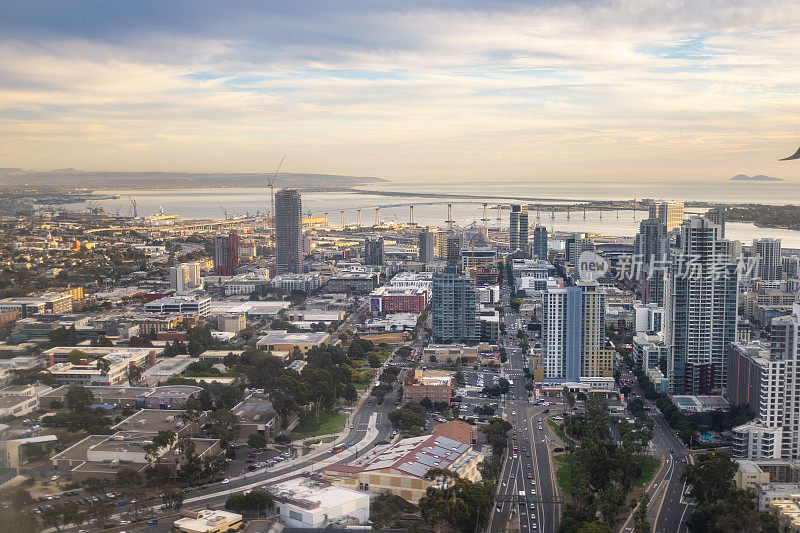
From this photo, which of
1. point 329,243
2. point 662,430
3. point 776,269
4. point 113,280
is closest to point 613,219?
point 329,243

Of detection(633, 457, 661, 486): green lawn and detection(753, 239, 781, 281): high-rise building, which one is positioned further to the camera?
detection(753, 239, 781, 281): high-rise building

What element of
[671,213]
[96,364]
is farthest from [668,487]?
[671,213]

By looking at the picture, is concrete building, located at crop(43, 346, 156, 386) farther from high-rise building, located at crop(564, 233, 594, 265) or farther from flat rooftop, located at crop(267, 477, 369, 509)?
high-rise building, located at crop(564, 233, 594, 265)

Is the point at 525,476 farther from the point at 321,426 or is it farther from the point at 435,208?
the point at 435,208

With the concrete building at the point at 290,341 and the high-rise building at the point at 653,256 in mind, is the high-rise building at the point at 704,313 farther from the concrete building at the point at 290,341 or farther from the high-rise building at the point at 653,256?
the concrete building at the point at 290,341

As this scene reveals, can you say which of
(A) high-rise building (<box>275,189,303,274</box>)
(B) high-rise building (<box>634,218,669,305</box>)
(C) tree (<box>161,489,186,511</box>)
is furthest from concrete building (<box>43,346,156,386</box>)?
(A) high-rise building (<box>275,189,303,274</box>)

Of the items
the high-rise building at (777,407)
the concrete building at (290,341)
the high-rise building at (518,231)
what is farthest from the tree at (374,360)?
the high-rise building at (518,231)

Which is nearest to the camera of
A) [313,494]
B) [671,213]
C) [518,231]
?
[313,494]
